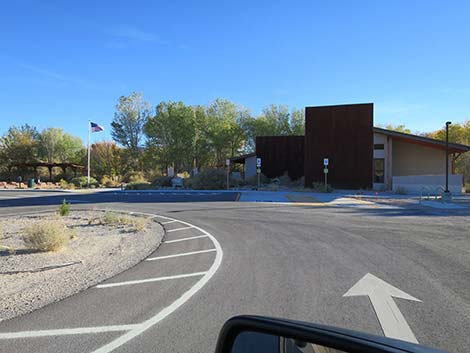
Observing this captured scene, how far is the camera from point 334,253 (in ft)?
25.5

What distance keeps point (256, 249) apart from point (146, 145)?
4866cm

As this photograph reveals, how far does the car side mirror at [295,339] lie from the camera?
1431 millimetres

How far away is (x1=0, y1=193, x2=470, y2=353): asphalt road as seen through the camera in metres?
3.80

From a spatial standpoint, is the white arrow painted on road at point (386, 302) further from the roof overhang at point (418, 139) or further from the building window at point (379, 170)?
the roof overhang at point (418, 139)

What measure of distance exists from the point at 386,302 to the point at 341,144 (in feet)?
95.7

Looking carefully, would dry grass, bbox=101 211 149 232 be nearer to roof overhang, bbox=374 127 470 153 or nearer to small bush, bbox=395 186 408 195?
small bush, bbox=395 186 408 195

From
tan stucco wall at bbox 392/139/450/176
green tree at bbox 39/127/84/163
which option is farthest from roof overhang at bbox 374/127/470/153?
green tree at bbox 39/127/84/163

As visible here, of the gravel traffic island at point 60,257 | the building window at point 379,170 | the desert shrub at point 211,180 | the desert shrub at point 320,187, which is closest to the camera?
the gravel traffic island at point 60,257

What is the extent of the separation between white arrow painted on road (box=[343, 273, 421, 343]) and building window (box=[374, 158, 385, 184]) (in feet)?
95.4

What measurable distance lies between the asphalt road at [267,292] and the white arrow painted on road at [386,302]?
88 mm

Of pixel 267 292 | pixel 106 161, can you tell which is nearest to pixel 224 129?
pixel 106 161

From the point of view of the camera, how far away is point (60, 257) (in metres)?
7.80

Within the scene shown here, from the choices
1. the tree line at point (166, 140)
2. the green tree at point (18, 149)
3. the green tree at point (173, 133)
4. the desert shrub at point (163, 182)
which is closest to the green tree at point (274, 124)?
the tree line at point (166, 140)

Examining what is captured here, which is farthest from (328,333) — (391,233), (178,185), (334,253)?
(178,185)
